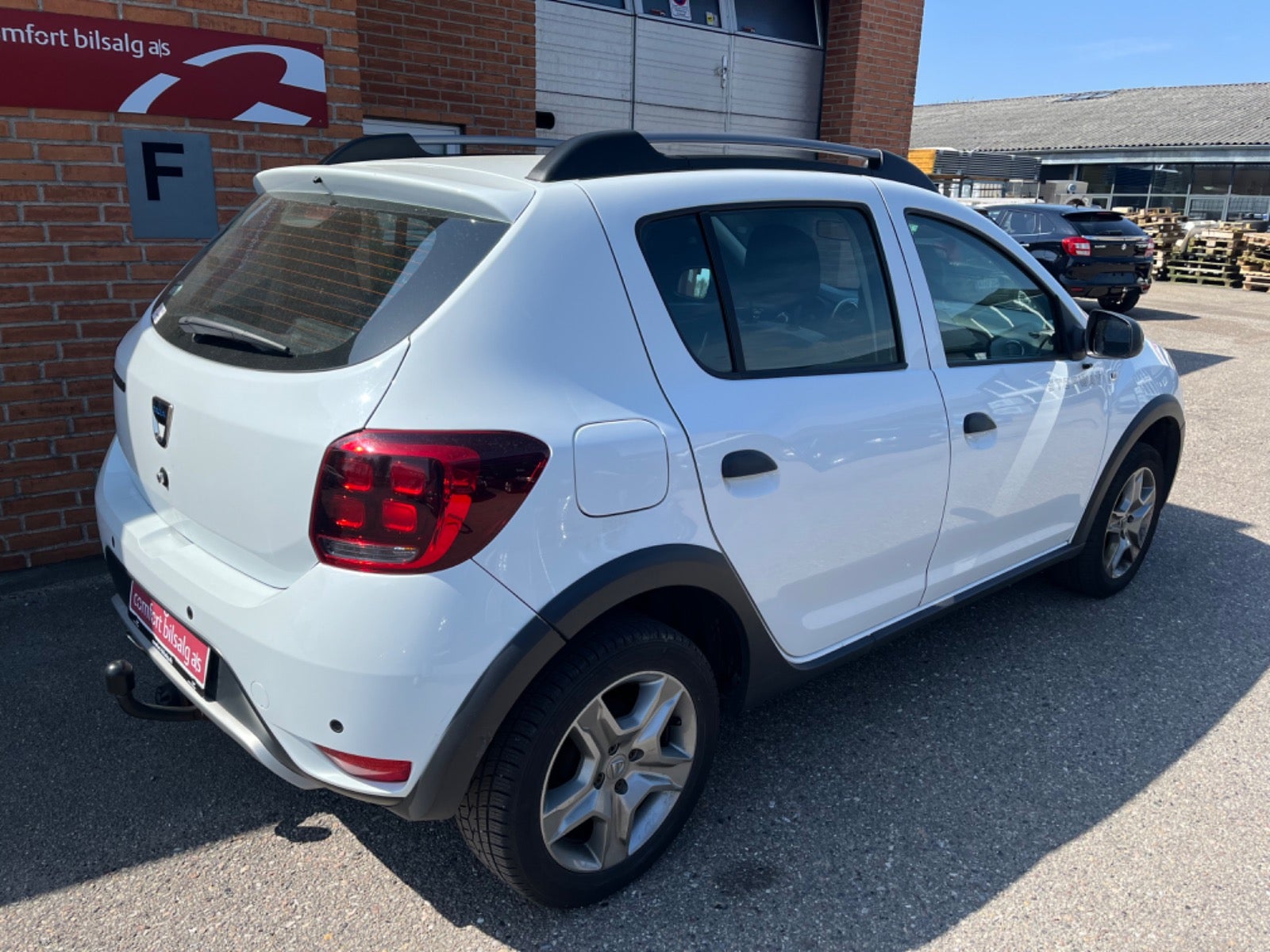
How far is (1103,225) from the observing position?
49.4 feet

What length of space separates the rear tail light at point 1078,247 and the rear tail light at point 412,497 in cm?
1494

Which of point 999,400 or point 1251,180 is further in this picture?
point 1251,180

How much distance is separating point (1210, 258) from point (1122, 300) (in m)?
7.53

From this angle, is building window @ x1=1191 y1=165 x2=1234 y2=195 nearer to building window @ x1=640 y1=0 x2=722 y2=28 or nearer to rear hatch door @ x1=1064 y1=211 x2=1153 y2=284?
rear hatch door @ x1=1064 y1=211 x2=1153 y2=284

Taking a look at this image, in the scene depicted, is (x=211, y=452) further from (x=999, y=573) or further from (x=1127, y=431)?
(x=1127, y=431)

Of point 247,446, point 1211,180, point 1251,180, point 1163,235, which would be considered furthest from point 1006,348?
point 1211,180

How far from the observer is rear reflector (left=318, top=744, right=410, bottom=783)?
2029 mm

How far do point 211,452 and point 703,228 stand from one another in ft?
4.33

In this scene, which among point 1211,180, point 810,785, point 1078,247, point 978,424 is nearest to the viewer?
point 810,785

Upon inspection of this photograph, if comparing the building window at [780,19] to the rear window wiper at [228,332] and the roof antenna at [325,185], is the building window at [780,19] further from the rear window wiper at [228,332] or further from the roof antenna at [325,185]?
the rear window wiper at [228,332]

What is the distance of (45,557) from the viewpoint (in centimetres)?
429

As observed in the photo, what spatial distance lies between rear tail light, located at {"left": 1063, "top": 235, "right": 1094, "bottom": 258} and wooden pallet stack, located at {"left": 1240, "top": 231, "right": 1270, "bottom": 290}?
26.5ft

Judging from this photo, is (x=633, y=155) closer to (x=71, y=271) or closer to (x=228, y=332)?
(x=228, y=332)

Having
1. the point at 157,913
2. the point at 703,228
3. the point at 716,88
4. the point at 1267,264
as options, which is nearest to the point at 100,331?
the point at 157,913
